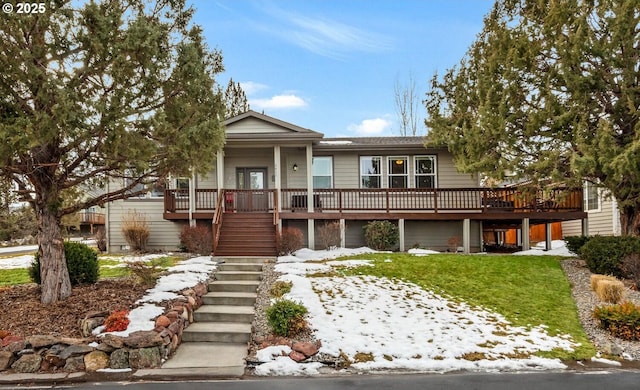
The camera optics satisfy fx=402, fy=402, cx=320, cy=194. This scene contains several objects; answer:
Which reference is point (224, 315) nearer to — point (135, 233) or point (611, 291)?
point (611, 291)

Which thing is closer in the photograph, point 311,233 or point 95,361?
point 95,361

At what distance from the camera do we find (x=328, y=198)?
16000 mm

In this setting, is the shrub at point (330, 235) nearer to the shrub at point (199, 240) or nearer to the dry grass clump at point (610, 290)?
the shrub at point (199, 240)

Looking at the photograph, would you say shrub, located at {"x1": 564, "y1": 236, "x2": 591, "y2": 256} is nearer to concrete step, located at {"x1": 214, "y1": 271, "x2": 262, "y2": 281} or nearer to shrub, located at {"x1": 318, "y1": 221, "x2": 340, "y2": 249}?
shrub, located at {"x1": 318, "y1": 221, "x2": 340, "y2": 249}

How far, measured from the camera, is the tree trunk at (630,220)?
36.9ft

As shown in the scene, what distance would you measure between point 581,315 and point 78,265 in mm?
10176

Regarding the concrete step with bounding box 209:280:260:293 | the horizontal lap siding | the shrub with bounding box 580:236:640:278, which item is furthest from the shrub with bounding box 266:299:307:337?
the horizontal lap siding

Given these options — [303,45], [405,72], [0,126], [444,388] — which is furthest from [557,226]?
[0,126]

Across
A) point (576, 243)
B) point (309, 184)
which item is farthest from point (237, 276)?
point (576, 243)

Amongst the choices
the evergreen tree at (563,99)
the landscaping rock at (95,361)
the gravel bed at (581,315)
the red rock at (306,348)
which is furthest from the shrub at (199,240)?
the evergreen tree at (563,99)

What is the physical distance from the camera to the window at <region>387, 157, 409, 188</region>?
16906 millimetres

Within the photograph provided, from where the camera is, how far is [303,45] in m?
18.7

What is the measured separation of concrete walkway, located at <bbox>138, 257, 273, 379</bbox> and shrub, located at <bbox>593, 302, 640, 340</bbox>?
6312mm

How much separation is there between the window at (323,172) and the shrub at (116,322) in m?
10.9
